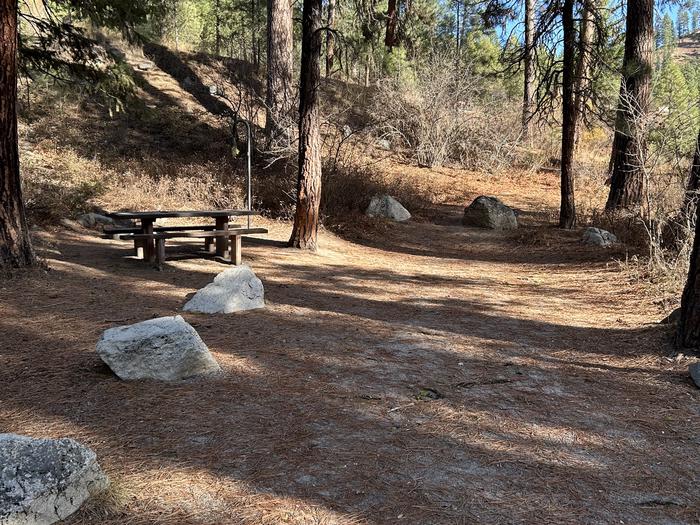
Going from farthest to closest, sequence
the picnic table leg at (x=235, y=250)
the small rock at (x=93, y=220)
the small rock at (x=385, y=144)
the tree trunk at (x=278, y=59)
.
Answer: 1. the small rock at (x=385, y=144)
2. the tree trunk at (x=278, y=59)
3. the small rock at (x=93, y=220)
4. the picnic table leg at (x=235, y=250)

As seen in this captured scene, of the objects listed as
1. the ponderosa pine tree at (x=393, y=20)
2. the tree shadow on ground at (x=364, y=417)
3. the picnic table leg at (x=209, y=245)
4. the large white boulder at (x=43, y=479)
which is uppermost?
the ponderosa pine tree at (x=393, y=20)

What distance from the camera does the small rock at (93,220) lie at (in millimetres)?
10709

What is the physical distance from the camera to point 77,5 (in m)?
7.90

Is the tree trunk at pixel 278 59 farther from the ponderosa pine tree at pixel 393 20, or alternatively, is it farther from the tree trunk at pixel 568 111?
the tree trunk at pixel 568 111

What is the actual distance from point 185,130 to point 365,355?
14483 millimetres

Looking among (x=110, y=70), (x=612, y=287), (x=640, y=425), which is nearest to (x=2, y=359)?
(x=640, y=425)

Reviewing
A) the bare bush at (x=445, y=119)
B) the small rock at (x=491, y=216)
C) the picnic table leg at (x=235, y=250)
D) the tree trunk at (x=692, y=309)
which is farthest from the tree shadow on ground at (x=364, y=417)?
the bare bush at (x=445, y=119)

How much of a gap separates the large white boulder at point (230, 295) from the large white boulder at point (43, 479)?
323 cm

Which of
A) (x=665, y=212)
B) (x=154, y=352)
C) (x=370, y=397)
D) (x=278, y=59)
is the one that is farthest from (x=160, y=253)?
(x=278, y=59)

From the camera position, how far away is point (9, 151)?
606 cm

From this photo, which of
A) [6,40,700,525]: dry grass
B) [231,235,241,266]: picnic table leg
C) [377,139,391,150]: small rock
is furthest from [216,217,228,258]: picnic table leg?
[377,139,391,150]: small rock

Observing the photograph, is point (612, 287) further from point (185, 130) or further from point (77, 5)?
point (185, 130)

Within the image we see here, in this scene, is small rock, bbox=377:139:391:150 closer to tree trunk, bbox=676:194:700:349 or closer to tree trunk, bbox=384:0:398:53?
tree trunk, bbox=384:0:398:53

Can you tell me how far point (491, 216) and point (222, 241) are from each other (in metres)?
7.16
